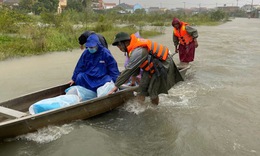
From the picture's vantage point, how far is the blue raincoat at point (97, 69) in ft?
14.1

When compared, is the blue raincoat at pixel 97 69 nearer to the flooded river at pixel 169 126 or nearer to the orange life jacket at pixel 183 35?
the flooded river at pixel 169 126

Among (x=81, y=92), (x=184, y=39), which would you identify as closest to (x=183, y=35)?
(x=184, y=39)

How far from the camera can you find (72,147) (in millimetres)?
3586

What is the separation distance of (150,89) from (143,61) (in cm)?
56

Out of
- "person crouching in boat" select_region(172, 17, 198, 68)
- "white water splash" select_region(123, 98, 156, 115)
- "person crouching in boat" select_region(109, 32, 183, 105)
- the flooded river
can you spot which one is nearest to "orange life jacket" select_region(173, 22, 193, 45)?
"person crouching in boat" select_region(172, 17, 198, 68)

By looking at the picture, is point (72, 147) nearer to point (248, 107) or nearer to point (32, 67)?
point (248, 107)

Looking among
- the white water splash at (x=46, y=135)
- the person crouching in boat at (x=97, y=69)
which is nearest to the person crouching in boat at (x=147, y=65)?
the person crouching in boat at (x=97, y=69)

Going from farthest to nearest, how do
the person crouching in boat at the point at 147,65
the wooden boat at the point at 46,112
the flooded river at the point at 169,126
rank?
the person crouching in boat at the point at 147,65 < the flooded river at the point at 169,126 < the wooden boat at the point at 46,112

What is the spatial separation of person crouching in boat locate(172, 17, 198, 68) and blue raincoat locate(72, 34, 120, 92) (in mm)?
2573

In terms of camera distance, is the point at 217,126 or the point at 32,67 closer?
the point at 217,126

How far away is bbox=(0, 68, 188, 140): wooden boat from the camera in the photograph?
334 cm

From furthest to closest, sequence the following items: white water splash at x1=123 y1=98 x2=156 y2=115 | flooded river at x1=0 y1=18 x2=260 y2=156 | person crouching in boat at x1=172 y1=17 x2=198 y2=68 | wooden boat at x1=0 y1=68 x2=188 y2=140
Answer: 1. person crouching in boat at x1=172 y1=17 x2=198 y2=68
2. white water splash at x1=123 y1=98 x2=156 y2=115
3. flooded river at x1=0 y1=18 x2=260 y2=156
4. wooden boat at x1=0 y1=68 x2=188 y2=140

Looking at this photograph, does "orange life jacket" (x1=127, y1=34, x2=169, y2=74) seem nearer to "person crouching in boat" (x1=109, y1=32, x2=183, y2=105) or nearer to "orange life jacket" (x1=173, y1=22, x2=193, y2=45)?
"person crouching in boat" (x1=109, y1=32, x2=183, y2=105)

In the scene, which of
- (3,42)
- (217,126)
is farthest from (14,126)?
(3,42)
